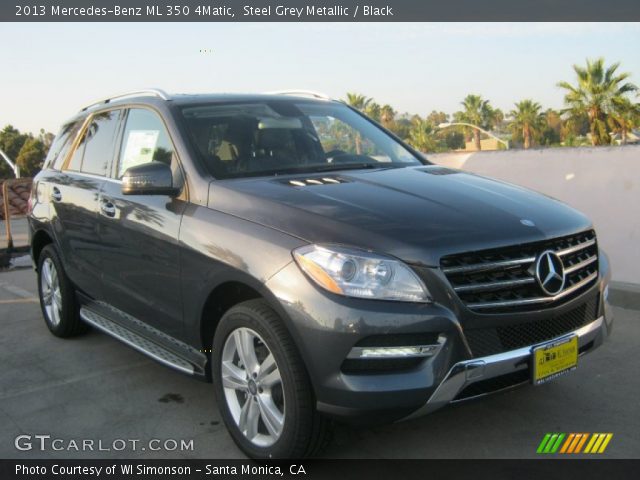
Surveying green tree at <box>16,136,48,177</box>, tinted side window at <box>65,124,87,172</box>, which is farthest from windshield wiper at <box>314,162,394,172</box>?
green tree at <box>16,136,48,177</box>

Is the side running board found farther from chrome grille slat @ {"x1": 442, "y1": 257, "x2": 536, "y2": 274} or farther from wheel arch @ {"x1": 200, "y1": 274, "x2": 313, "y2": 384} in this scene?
chrome grille slat @ {"x1": 442, "y1": 257, "x2": 536, "y2": 274}

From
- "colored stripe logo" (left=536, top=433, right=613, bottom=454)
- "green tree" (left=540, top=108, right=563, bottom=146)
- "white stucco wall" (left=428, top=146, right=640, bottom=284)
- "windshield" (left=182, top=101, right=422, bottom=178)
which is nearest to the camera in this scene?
"colored stripe logo" (left=536, top=433, right=613, bottom=454)

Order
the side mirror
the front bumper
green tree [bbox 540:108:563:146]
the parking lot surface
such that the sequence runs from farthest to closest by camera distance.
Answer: green tree [bbox 540:108:563:146]
the side mirror
the parking lot surface
the front bumper

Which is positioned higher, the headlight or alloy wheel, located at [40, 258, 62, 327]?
the headlight

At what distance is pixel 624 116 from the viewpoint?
5100 centimetres

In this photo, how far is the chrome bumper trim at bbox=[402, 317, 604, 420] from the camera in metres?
2.68

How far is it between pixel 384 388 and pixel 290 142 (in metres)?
1.96

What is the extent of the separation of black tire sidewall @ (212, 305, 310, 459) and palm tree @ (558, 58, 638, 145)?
52.4 m

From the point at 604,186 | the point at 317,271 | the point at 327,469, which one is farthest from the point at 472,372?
the point at 604,186

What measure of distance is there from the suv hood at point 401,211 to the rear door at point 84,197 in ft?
4.80

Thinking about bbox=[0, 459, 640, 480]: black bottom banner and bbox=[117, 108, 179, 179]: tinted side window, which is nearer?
bbox=[0, 459, 640, 480]: black bottom banner

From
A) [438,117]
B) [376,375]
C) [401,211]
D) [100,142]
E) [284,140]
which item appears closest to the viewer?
[376,375]

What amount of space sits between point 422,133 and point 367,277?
81110mm

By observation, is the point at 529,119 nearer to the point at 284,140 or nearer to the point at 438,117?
the point at 438,117
